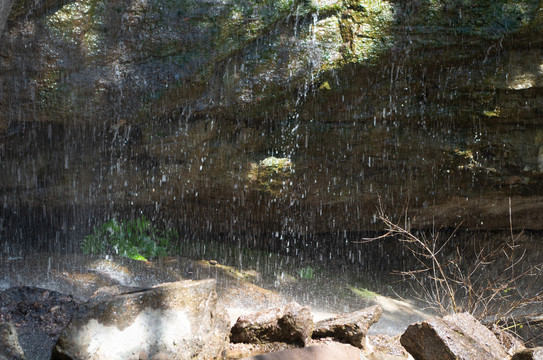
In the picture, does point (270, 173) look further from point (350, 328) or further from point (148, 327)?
point (148, 327)

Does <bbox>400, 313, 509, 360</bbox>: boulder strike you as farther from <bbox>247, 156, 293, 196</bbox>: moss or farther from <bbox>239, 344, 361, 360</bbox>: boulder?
<bbox>247, 156, 293, 196</bbox>: moss

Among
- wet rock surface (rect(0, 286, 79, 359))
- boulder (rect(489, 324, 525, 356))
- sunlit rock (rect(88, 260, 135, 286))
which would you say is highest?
wet rock surface (rect(0, 286, 79, 359))

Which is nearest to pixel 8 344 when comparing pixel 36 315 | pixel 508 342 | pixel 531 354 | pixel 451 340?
pixel 36 315

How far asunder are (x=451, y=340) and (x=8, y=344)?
2.95 metres

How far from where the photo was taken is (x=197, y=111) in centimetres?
602

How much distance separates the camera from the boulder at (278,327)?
349 cm

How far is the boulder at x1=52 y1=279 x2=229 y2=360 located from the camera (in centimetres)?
277

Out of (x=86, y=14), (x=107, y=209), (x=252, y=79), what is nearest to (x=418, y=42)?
(x=252, y=79)

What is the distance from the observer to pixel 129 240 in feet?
23.0

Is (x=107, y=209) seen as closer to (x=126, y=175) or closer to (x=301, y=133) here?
(x=126, y=175)

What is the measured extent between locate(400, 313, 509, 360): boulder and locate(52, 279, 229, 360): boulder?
1576 mm

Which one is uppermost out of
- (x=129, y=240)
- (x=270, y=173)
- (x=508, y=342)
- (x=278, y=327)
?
(x=270, y=173)

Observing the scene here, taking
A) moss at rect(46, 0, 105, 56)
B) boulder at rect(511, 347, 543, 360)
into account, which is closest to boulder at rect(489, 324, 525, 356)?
boulder at rect(511, 347, 543, 360)

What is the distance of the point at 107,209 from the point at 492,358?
5449 mm
